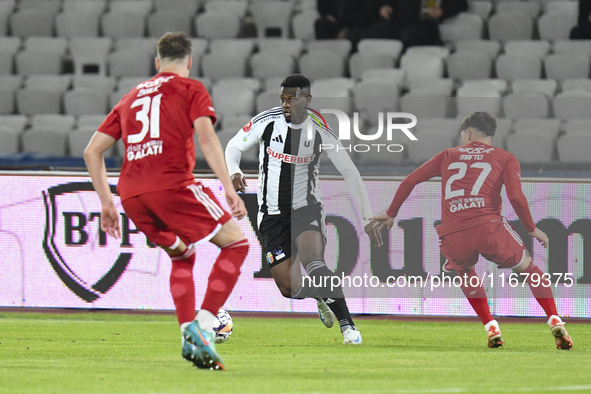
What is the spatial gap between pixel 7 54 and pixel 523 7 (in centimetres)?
773

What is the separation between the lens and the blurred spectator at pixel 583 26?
11547mm

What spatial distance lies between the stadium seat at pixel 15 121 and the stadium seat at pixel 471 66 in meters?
5.80

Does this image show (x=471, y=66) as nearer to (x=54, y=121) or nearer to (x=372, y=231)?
(x=372, y=231)

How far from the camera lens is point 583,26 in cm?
1161

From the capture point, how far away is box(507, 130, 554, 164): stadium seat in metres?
9.55

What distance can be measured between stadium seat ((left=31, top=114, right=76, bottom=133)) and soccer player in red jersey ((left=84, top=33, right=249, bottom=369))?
6.97 metres

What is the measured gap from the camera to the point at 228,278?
4.41m

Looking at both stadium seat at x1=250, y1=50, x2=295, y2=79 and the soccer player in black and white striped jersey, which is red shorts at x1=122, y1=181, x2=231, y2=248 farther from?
stadium seat at x1=250, y1=50, x2=295, y2=79

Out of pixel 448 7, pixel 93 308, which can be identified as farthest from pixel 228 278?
pixel 448 7

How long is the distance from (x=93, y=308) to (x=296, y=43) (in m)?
5.51

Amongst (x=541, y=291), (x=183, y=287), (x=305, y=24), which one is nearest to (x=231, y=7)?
(x=305, y=24)

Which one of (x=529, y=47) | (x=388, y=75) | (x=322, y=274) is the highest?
(x=529, y=47)

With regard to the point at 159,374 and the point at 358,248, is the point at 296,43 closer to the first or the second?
the point at 358,248

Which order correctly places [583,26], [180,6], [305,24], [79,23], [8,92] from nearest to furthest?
1. [583,26]
2. [8,92]
3. [305,24]
4. [79,23]
5. [180,6]
